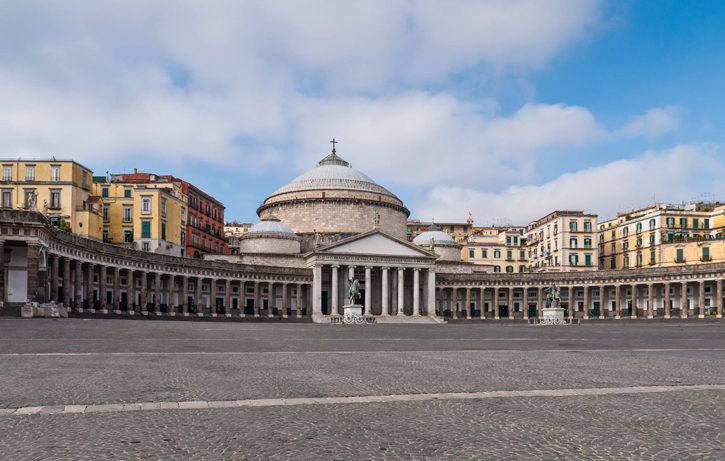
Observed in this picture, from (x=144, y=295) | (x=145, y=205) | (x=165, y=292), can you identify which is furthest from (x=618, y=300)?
(x=145, y=205)

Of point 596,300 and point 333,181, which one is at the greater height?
point 333,181

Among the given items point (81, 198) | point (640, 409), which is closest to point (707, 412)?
point (640, 409)

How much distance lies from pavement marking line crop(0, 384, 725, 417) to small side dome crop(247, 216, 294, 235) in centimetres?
8337

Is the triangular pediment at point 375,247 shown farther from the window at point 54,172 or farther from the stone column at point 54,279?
the stone column at point 54,279

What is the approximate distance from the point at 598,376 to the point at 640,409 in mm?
4296

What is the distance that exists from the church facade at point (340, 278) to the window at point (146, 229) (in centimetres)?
681

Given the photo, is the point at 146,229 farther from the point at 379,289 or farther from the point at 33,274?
the point at 33,274

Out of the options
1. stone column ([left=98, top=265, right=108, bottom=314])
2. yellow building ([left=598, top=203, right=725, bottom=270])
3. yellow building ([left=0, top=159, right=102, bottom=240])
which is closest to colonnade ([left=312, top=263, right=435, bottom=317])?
stone column ([left=98, top=265, right=108, bottom=314])

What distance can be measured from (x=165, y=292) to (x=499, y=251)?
62.0 meters

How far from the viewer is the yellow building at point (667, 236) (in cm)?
9719

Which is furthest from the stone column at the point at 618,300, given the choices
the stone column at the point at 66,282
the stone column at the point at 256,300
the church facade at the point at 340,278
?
the stone column at the point at 66,282

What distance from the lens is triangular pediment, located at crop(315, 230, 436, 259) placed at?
280 feet

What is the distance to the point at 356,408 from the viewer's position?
992cm

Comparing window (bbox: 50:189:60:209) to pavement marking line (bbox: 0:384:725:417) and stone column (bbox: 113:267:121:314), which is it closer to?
stone column (bbox: 113:267:121:314)
